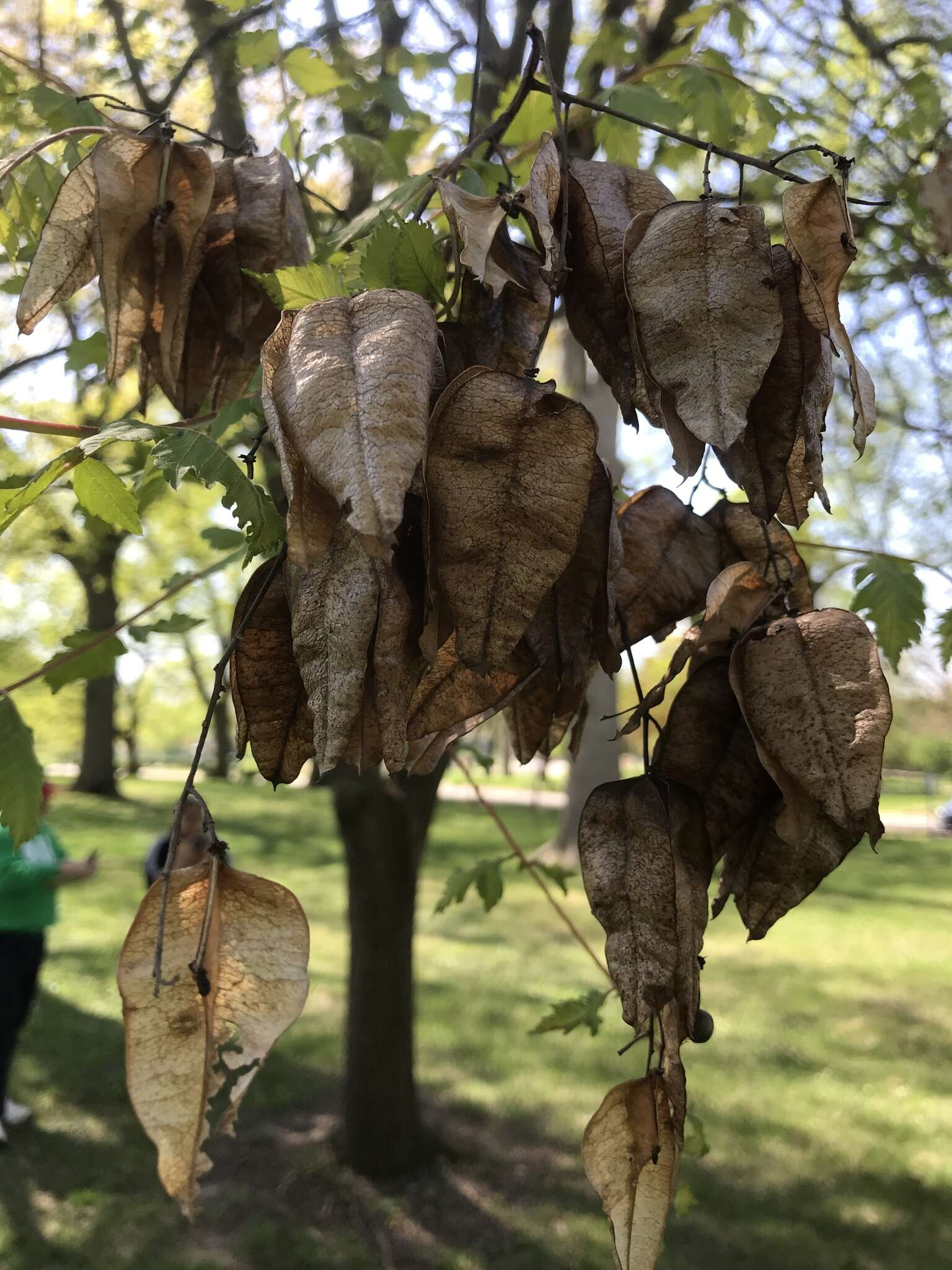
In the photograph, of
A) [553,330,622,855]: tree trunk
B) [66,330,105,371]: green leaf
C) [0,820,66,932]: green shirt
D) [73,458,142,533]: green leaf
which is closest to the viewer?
[73,458,142,533]: green leaf

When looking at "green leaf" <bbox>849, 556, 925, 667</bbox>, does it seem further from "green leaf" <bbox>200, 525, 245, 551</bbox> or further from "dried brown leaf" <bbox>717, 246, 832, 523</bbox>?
"green leaf" <bbox>200, 525, 245, 551</bbox>

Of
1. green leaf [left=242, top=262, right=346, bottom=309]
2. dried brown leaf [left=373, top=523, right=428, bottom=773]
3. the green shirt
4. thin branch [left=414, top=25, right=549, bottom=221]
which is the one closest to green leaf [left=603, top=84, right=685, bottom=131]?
thin branch [left=414, top=25, right=549, bottom=221]

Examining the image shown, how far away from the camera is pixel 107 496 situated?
1206mm

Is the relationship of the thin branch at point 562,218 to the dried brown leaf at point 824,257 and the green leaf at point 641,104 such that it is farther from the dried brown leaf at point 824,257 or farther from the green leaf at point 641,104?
the green leaf at point 641,104

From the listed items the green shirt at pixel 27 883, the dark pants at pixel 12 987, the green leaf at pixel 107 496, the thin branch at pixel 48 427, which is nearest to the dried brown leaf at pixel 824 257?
the thin branch at pixel 48 427

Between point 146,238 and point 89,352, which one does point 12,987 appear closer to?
point 89,352

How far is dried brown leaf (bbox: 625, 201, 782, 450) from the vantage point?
70cm

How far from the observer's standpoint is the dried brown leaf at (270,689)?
2.43ft

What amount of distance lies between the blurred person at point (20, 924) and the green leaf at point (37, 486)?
5047 millimetres

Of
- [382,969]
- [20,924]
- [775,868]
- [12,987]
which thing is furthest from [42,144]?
[12,987]

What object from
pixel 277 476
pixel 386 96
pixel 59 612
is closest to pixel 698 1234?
pixel 277 476

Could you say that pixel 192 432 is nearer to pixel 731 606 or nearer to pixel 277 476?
pixel 731 606

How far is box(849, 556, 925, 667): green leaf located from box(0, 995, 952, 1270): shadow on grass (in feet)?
12.2

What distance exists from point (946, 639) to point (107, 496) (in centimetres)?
166
